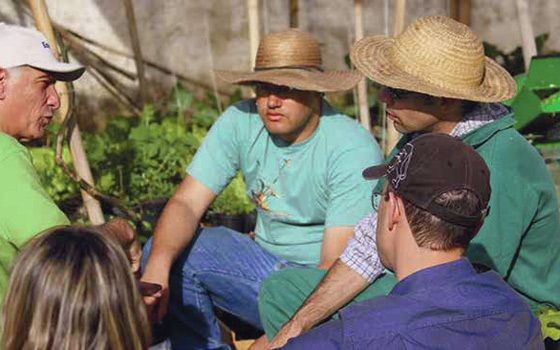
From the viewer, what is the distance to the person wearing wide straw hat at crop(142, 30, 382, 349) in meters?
3.93

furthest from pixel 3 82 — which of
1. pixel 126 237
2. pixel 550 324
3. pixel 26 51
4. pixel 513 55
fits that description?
pixel 513 55

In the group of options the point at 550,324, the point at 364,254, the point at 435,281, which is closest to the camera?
the point at 435,281

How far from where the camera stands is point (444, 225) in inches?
86.4

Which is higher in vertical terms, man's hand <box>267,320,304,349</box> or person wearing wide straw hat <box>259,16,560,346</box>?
person wearing wide straw hat <box>259,16,560,346</box>

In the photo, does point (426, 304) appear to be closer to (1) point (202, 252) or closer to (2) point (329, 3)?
(1) point (202, 252)

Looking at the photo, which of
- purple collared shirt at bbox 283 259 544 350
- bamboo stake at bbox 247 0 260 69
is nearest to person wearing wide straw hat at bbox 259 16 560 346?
purple collared shirt at bbox 283 259 544 350

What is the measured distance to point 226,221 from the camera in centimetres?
585

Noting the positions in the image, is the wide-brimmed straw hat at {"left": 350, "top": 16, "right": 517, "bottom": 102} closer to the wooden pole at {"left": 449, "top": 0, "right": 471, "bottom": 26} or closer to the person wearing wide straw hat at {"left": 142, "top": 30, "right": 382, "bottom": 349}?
the person wearing wide straw hat at {"left": 142, "top": 30, "right": 382, "bottom": 349}

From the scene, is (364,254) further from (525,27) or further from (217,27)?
(217,27)

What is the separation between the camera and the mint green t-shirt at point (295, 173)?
3.84m

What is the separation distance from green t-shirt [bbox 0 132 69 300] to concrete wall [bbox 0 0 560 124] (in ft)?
16.6

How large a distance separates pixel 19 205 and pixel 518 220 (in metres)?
1.69

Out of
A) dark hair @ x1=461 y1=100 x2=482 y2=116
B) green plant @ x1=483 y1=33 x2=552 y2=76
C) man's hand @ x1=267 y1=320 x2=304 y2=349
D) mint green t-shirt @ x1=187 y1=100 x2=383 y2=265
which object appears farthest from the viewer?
green plant @ x1=483 y1=33 x2=552 y2=76

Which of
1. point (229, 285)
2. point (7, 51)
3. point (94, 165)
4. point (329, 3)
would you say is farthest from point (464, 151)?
point (329, 3)
